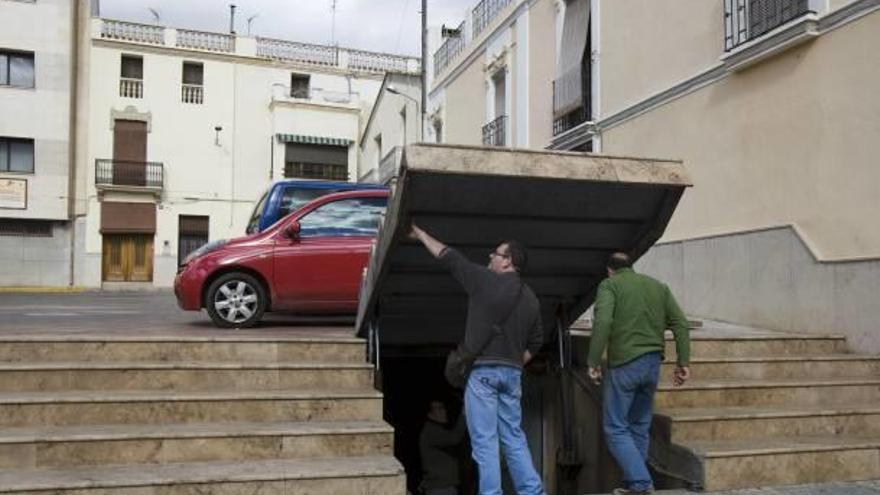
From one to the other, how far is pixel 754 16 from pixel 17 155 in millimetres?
25407

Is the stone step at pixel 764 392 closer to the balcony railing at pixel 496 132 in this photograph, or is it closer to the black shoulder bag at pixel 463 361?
the black shoulder bag at pixel 463 361

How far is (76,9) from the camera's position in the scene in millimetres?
28531

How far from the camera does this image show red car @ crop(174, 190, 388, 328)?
814cm

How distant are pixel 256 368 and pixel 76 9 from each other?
89.4 ft

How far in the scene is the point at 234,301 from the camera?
8156mm

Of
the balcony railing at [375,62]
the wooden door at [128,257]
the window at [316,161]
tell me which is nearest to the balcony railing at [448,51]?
the balcony railing at [375,62]

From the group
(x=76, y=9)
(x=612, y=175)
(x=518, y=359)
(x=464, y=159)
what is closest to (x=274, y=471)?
(x=518, y=359)

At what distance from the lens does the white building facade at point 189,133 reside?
1144 inches

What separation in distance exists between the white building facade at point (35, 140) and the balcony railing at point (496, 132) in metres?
17.0

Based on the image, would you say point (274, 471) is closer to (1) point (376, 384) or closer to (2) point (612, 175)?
(1) point (376, 384)

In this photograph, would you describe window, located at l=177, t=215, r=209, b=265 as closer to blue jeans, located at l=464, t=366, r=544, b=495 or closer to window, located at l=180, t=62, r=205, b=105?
window, located at l=180, t=62, r=205, b=105

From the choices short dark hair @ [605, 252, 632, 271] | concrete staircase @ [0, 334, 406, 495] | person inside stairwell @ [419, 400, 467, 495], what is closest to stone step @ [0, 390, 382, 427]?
concrete staircase @ [0, 334, 406, 495]

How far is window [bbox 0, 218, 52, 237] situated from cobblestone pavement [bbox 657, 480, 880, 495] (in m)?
26.9

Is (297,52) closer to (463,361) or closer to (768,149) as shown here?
(768,149)
